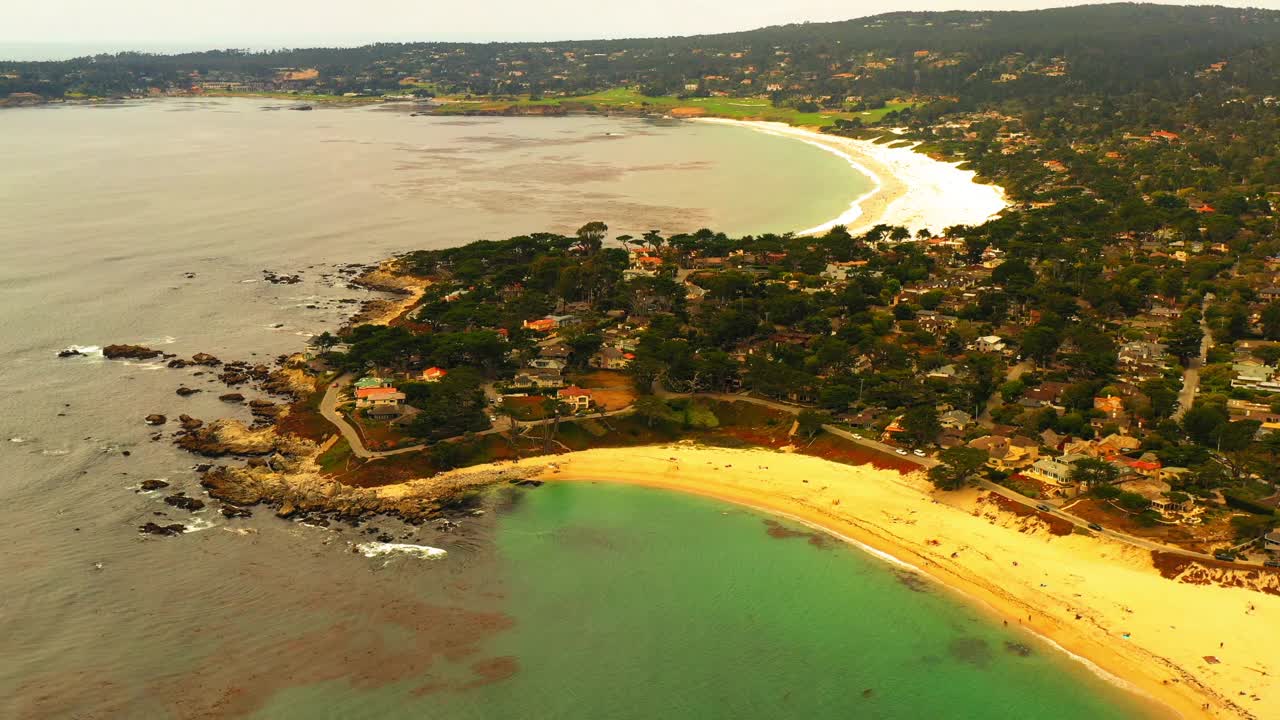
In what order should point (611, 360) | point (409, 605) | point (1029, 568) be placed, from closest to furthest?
point (409, 605)
point (1029, 568)
point (611, 360)

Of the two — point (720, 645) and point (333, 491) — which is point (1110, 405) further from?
point (333, 491)

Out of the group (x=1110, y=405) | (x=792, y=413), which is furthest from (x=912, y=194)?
(x=792, y=413)

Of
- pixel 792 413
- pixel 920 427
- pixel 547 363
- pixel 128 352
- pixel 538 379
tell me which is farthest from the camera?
pixel 128 352

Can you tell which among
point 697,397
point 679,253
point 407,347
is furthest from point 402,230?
point 697,397

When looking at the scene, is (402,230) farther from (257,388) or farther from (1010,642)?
(1010,642)

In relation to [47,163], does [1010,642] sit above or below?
below

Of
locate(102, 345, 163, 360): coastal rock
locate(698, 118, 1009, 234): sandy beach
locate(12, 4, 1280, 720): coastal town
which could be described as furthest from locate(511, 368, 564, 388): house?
locate(698, 118, 1009, 234): sandy beach

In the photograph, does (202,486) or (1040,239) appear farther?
(1040,239)

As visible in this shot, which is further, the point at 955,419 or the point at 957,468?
the point at 955,419
